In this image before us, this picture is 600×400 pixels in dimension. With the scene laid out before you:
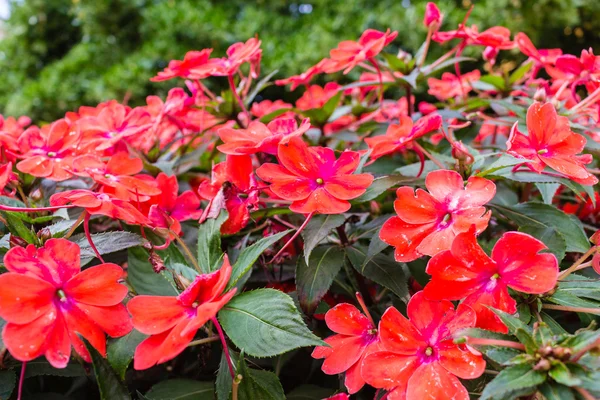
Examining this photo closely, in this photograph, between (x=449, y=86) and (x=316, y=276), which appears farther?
(x=449, y=86)

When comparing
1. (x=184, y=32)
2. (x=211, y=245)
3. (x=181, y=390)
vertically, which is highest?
(x=211, y=245)

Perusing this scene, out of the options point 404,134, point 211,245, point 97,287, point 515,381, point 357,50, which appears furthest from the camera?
point 357,50

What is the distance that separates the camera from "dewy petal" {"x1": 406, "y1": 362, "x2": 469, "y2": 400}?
580 mm

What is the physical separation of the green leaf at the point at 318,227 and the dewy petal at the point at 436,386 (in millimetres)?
218

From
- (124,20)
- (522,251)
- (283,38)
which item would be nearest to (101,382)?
(522,251)

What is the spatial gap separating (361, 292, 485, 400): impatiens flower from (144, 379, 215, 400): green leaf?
12.0 inches

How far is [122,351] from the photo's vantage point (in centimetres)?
70

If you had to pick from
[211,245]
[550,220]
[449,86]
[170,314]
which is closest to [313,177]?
[211,245]

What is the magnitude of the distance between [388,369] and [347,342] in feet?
0.36

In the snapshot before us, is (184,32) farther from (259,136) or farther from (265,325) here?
(265,325)

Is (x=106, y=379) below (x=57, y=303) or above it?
→ below

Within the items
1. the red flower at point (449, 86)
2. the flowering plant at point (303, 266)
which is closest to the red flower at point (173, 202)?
the flowering plant at point (303, 266)

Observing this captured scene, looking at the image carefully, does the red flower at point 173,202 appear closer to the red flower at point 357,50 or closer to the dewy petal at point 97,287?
the dewy petal at point 97,287

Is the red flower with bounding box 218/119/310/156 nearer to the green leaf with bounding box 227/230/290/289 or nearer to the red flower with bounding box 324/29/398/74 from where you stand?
the green leaf with bounding box 227/230/290/289
